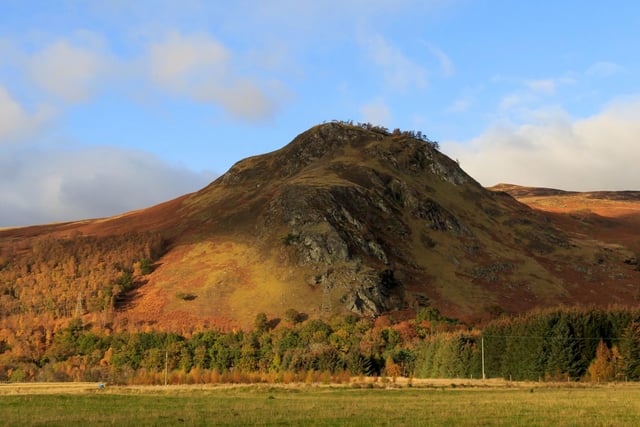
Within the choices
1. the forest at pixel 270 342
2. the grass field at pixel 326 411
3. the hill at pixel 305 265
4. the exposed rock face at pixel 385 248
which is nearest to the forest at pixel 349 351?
the forest at pixel 270 342

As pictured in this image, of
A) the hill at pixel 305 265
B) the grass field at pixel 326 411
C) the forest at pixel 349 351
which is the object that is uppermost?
the hill at pixel 305 265

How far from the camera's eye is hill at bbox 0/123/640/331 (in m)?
146

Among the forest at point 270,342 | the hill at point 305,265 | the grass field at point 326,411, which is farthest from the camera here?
the hill at point 305,265

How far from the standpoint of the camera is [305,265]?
505 ft

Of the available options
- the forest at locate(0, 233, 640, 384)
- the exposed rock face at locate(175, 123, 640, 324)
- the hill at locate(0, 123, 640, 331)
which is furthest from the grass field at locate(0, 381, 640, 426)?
the exposed rock face at locate(175, 123, 640, 324)

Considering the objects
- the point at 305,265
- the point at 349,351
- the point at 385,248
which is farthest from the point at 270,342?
the point at 385,248

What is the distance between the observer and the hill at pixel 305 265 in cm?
14588

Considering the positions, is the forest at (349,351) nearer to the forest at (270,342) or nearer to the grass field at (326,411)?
the forest at (270,342)

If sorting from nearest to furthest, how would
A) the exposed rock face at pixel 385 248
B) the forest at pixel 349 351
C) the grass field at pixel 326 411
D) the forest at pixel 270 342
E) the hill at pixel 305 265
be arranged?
the grass field at pixel 326 411 → the forest at pixel 349 351 → the forest at pixel 270 342 → the hill at pixel 305 265 → the exposed rock face at pixel 385 248

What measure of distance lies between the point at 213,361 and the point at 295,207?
55288 mm

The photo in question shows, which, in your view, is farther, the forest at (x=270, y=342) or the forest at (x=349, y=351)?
the forest at (x=270, y=342)

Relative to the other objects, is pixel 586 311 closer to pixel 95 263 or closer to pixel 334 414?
pixel 334 414

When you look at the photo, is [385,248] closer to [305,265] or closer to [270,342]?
[305,265]

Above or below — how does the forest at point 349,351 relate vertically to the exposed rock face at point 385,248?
below
